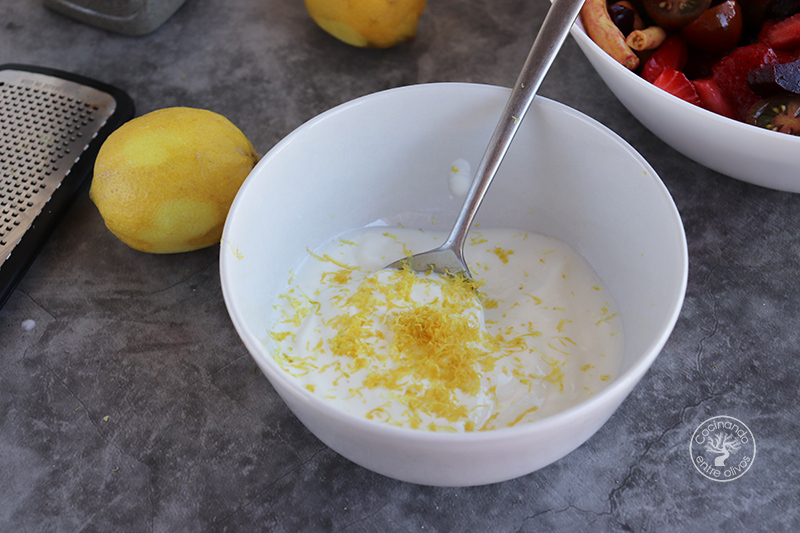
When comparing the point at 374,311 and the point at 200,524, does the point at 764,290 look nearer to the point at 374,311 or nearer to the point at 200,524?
the point at 374,311

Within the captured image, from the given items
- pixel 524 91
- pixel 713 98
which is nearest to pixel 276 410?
pixel 524 91

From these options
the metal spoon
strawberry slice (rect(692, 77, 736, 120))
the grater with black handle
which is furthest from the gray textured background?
the metal spoon

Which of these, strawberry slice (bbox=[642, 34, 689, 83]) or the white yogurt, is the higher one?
strawberry slice (bbox=[642, 34, 689, 83])

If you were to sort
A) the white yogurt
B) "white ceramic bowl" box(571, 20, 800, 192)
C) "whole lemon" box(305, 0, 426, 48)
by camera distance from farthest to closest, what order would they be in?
"whole lemon" box(305, 0, 426, 48)
"white ceramic bowl" box(571, 20, 800, 192)
the white yogurt

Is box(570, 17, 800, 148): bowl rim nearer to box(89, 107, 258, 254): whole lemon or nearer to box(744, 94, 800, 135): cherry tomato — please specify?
box(744, 94, 800, 135): cherry tomato

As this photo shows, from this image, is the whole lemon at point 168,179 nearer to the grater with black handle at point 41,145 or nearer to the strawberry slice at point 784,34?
the grater with black handle at point 41,145

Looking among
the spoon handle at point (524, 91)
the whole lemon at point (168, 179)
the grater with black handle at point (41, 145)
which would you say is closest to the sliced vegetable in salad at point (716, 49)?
the spoon handle at point (524, 91)

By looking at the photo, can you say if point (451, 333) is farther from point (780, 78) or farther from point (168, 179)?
point (780, 78)
